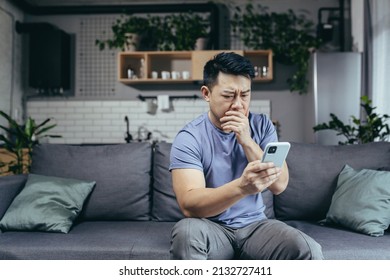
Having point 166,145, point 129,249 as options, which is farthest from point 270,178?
point 166,145

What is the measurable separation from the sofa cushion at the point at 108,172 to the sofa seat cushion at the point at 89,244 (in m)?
0.23

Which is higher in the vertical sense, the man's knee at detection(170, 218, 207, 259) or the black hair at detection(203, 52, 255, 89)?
the black hair at detection(203, 52, 255, 89)

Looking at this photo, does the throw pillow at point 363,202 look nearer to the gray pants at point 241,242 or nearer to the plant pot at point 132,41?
the gray pants at point 241,242

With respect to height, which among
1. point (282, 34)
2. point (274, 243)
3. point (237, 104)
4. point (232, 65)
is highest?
point (282, 34)

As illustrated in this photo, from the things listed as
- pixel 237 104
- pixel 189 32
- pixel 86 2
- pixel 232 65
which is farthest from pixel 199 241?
pixel 86 2

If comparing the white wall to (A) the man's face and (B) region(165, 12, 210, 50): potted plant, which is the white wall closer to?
(B) region(165, 12, 210, 50): potted plant

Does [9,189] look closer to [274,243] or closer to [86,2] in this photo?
[274,243]

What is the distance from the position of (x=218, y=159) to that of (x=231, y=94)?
10.0 inches

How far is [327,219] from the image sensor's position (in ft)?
6.90

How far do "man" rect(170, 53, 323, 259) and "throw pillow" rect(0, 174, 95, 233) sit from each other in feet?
2.60

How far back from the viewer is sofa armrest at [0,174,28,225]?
213 cm

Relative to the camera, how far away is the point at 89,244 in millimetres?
1807

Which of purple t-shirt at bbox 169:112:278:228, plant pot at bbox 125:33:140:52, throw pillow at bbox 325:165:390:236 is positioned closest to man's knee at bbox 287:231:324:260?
purple t-shirt at bbox 169:112:278:228
